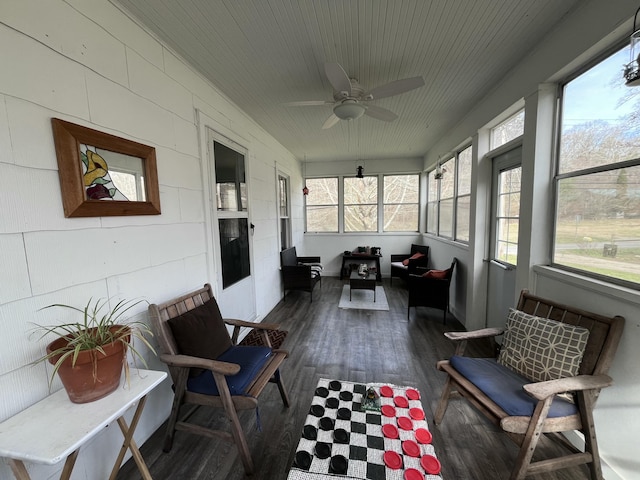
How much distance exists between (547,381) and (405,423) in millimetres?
814

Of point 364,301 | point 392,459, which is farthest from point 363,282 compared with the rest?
point 392,459

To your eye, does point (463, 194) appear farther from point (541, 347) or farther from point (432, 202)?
point (541, 347)

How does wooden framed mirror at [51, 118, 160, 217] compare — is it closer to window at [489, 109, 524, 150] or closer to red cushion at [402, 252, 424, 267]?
window at [489, 109, 524, 150]

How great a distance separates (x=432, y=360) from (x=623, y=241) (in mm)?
1776

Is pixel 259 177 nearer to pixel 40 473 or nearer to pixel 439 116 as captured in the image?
pixel 439 116

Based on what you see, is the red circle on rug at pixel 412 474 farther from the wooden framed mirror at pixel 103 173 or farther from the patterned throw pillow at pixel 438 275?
the patterned throw pillow at pixel 438 275

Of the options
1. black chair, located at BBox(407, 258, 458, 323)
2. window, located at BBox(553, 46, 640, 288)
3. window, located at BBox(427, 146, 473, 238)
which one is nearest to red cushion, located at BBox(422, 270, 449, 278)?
black chair, located at BBox(407, 258, 458, 323)

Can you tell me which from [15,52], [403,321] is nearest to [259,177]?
[15,52]

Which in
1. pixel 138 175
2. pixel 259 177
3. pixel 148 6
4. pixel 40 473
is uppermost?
pixel 148 6

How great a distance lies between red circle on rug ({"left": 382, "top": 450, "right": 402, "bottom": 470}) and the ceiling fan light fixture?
2.44 m

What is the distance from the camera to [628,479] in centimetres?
128

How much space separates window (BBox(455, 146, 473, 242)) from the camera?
11.4 ft

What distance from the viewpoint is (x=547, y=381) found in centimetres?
134

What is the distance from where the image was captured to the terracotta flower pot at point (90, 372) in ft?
3.40
